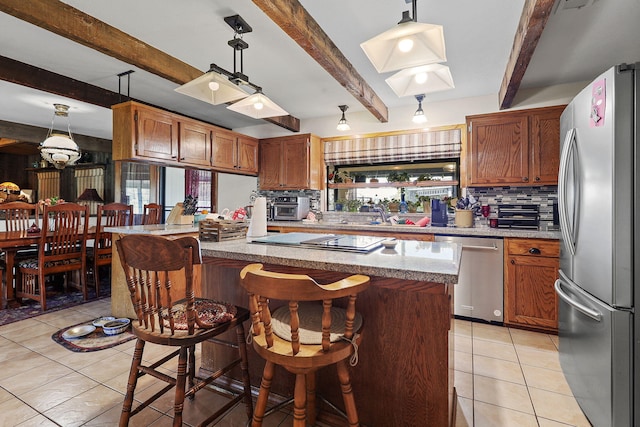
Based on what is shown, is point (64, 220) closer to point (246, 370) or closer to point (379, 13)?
point (246, 370)

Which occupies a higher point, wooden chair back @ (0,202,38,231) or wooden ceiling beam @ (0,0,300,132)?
wooden ceiling beam @ (0,0,300,132)

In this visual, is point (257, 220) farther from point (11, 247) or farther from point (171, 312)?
point (11, 247)

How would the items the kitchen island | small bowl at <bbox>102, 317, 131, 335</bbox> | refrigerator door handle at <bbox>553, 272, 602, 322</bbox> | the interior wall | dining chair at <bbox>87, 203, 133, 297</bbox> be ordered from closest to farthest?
the kitchen island < refrigerator door handle at <bbox>553, 272, 602, 322</bbox> < small bowl at <bbox>102, 317, 131, 335</bbox> < dining chair at <bbox>87, 203, 133, 297</bbox> < the interior wall

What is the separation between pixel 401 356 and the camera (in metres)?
1.45

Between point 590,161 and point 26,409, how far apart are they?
351 cm

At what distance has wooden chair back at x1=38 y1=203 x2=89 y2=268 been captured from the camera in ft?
11.0

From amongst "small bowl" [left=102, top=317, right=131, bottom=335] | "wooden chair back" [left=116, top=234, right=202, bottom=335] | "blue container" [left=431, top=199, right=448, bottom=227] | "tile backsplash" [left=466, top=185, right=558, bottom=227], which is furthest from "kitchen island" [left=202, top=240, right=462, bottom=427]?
"tile backsplash" [left=466, top=185, right=558, bottom=227]

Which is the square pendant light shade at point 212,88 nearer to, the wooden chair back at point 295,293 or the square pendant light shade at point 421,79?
the square pendant light shade at point 421,79

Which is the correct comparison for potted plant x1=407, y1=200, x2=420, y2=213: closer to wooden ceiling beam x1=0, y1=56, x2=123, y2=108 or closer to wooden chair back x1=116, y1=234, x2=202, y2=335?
wooden chair back x1=116, y1=234, x2=202, y2=335

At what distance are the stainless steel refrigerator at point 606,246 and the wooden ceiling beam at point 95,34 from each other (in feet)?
10.5

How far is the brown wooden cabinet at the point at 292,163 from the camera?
457cm

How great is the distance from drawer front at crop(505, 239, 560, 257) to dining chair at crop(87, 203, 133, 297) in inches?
179

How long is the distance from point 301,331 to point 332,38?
228 cm

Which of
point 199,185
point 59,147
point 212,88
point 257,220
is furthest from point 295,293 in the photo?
point 199,185
